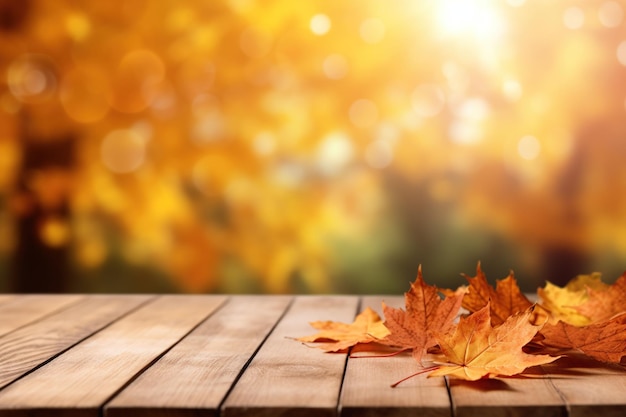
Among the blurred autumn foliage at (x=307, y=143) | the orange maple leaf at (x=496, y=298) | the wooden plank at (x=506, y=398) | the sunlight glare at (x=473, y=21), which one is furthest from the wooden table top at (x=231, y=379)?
the sunlight glare at (x=473, y=21)

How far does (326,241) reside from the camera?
229cm

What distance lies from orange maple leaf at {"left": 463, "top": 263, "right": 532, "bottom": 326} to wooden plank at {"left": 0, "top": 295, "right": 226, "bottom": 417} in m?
0.42

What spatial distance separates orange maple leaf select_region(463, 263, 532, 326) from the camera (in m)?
1.04

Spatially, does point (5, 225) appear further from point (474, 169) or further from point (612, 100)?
point (612, 100)

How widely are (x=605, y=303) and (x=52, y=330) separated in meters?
0.82

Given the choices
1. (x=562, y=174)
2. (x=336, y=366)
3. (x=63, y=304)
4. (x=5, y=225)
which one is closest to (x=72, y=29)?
(x=5, y=225)

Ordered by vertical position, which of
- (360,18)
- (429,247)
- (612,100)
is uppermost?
(360,18)

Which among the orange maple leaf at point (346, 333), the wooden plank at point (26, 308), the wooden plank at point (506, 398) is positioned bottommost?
the wooden plank at point (506, 398)

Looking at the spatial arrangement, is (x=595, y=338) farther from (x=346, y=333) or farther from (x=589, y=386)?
(x=346, y=333)

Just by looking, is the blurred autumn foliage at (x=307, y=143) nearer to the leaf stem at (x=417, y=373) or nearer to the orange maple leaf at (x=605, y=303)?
the orange maple leaf at (x=605, y=303)

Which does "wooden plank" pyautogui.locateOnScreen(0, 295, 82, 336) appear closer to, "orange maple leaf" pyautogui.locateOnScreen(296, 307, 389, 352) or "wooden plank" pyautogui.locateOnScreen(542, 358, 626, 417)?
"orange maple leaf" pyautogui.locateOnScreen(296, 307, 389, 352)

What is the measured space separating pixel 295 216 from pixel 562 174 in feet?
2.49

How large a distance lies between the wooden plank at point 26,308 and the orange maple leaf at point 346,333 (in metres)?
0.50

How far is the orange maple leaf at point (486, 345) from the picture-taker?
0.88m
